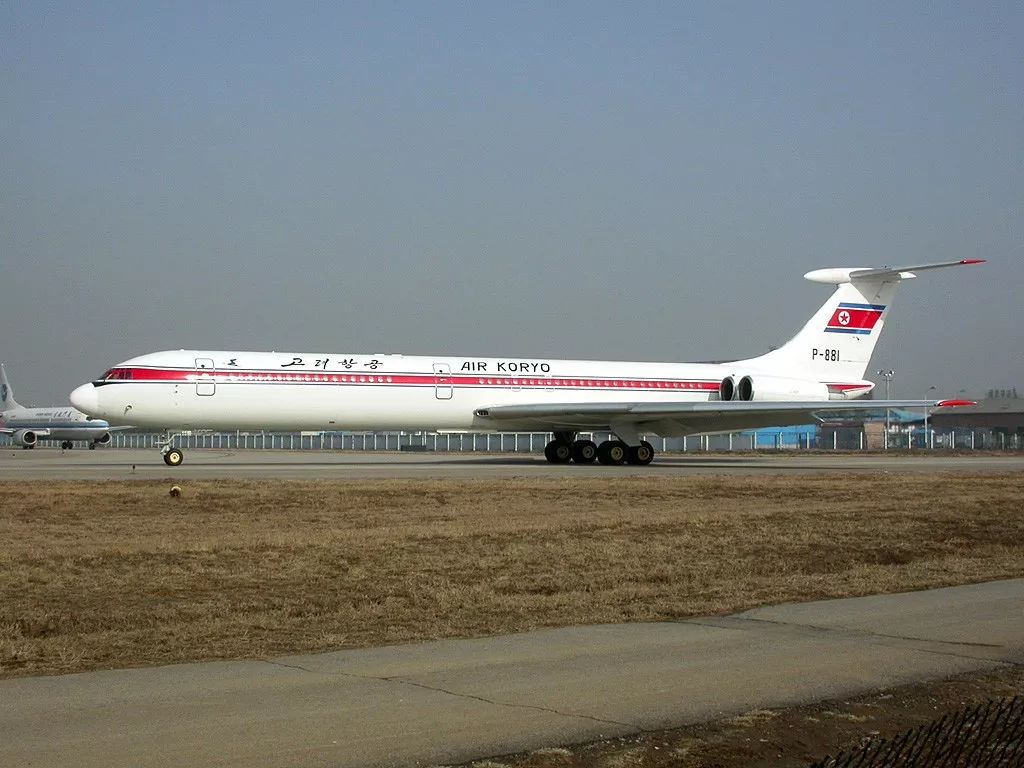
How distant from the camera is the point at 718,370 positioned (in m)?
43.4

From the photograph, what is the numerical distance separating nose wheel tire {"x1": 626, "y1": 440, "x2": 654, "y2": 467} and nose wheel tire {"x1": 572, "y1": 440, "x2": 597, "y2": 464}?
164 centimetres

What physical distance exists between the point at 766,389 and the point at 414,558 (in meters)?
30.3

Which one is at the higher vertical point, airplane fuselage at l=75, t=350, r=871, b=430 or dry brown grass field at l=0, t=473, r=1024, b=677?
airplane fuselage at l=75, t=350, r=871, b=430

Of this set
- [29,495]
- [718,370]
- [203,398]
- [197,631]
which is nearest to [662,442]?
[718,370]

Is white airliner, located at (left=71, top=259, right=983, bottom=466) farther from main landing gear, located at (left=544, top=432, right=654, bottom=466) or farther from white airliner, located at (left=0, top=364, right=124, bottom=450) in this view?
white airliner, located at (left=0, top=364, right=124, bottom=450)

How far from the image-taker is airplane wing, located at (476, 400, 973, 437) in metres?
37.9

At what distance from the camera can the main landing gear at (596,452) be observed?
39.5m

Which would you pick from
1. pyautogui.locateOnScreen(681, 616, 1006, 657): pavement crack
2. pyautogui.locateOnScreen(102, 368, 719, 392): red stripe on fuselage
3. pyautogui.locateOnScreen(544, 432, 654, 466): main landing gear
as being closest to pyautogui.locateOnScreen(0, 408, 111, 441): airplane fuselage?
pyautogui.locateOnScreen(102, 368, 719, 392): red stripe on fuselage

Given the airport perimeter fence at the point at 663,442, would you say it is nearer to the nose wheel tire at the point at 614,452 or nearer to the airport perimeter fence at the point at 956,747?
the nose wheel tire at the point at 614,452

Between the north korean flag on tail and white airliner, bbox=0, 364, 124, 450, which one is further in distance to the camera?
white airliner, bbox=0, 364, 124, 450

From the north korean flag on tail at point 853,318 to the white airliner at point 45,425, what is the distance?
52753 mm

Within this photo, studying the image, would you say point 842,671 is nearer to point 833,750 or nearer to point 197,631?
point 833,750

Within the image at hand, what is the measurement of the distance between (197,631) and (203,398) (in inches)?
1036

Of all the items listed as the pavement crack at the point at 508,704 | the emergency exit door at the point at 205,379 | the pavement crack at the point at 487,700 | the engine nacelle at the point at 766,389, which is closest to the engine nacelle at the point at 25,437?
the emergency exit door at the point at 205,379
